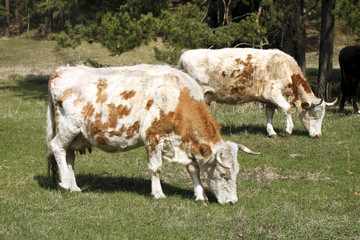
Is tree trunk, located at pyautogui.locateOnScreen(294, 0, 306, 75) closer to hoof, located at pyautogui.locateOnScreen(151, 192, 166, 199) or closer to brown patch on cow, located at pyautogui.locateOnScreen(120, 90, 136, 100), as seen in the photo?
brown patch on cow, located at pyautogui.locateOnScreen(120, 90, 136, 100)

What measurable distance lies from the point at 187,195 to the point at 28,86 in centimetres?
2008

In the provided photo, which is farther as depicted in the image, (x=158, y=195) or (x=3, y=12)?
(x=3, y=12)

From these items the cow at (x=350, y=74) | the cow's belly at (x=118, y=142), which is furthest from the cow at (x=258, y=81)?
the cow's belly at (x=118, y=142)

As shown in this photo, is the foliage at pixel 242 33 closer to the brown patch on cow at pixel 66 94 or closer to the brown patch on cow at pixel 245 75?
the brown patch on cow at pixel 245 75

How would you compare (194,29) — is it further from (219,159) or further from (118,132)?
(219,159)

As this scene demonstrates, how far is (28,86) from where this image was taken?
25.9 meters

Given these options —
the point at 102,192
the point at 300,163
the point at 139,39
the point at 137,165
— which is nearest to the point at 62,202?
the point at 102,192

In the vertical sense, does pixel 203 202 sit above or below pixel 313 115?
above

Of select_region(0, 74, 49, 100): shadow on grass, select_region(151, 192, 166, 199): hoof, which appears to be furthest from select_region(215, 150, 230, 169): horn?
select_region(0, 74, 49, 100): shadow on grass

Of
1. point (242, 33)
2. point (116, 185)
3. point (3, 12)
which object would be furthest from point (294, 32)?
point (3, 12)

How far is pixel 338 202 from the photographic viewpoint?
7.35m

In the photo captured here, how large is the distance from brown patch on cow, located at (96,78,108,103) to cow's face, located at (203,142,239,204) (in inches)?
71.1

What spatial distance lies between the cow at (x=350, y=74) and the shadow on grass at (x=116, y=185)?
10.1m

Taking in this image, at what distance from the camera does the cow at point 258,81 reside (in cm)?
1310
